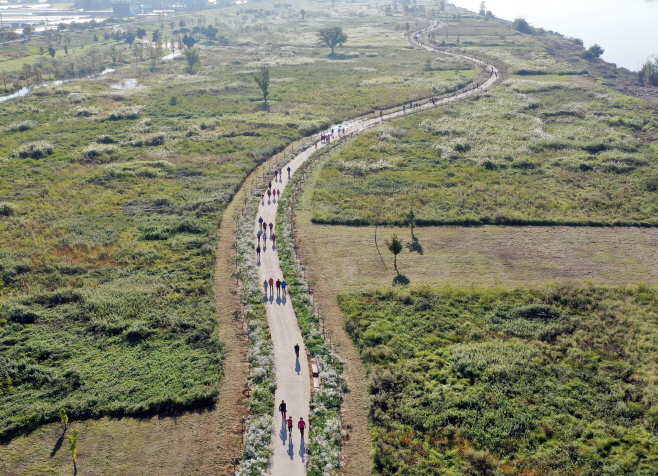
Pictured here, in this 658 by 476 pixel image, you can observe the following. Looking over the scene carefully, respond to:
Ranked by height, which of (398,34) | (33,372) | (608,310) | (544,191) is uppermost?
(398,34)

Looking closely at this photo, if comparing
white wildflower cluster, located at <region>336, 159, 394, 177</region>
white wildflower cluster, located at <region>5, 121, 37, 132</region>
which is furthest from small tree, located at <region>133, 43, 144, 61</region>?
white wildflower cluster, located at <region>336, 159, 394, 177</region>

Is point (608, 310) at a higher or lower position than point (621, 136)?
lower

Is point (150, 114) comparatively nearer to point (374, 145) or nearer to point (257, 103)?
point (257, 103)

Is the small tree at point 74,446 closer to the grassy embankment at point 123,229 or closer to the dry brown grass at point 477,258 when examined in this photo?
the grassy embankment at point 123,229

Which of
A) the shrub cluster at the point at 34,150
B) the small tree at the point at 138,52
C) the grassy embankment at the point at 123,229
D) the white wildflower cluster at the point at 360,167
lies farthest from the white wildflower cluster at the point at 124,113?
the small tree at the point at 138,52

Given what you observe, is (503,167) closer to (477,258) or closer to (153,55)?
(477,258)

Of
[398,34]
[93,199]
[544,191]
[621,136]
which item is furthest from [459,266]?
[398,34]
